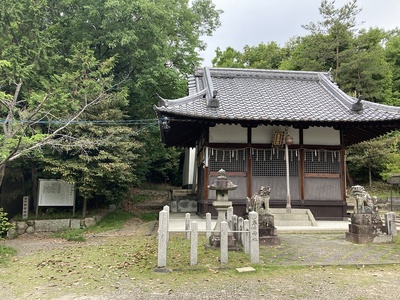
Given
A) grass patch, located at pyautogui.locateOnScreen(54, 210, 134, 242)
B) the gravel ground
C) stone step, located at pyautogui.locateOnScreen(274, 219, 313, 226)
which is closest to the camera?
the gravel ground

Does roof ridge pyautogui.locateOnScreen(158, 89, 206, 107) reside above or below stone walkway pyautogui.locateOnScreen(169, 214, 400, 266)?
above

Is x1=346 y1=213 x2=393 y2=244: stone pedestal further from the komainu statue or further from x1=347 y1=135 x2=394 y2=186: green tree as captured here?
x1=347 y1=135 x2=394 y2=186: green tree

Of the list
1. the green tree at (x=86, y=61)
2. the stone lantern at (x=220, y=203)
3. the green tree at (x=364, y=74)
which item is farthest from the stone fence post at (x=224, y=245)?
the green tree at (x=364, y=74)

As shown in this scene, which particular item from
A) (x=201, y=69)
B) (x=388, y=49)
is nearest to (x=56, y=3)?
(x=201, y=69)

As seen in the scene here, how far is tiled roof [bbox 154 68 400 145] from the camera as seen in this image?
1105 centimetres

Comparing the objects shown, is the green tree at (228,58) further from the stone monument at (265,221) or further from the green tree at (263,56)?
the stone monument at (265,221)

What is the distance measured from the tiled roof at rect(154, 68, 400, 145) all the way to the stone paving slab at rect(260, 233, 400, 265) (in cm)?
470

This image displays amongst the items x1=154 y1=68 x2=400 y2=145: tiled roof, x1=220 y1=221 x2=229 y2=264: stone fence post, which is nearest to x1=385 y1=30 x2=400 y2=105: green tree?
x1=154 y1=68 x2=400 y2=145: tiled roof

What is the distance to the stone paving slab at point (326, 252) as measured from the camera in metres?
5.99

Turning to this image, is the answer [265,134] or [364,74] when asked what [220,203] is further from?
[364,74]

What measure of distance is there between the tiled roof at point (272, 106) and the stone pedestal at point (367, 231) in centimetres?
432

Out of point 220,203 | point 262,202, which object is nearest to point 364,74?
point 262,202

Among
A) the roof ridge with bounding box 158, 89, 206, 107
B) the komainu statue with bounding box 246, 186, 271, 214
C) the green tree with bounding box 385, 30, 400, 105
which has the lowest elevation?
the komainu statue with bounding box 246, 186, 271, 214

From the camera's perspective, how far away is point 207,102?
12.0 m
